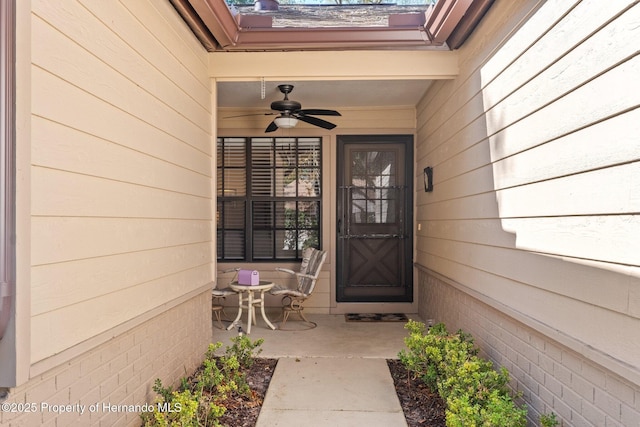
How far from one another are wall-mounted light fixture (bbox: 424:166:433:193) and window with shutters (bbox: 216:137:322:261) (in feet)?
4.86

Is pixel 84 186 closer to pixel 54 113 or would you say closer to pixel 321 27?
pixel 54 113

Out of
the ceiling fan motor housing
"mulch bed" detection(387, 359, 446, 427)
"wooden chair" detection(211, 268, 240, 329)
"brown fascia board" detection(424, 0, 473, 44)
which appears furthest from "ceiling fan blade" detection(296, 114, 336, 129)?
"mulch bed" detection(387, 359, 446, 427)

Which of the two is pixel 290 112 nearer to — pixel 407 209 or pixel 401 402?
pixel 407 209

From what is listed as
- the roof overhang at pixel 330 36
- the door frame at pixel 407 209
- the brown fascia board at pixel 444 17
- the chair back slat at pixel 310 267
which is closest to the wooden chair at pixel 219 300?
the chair back slat at pixel 310 267

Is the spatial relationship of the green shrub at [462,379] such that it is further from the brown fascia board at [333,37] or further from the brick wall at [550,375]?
the brown fascia board at [333,37]

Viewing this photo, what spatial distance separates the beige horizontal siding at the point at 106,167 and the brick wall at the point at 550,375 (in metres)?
2.18

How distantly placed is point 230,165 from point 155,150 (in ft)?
10.9

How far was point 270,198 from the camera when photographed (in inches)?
238

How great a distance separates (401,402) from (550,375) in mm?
1128

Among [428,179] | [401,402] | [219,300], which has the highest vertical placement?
[428,179]

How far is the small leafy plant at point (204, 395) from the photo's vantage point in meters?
2.35

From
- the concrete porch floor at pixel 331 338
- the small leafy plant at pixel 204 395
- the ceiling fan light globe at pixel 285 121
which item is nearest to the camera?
the small leafy plant at pixel 204 395

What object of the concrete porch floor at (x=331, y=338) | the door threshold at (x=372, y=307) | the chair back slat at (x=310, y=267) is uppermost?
the chair back slat at (x=310, y=267)

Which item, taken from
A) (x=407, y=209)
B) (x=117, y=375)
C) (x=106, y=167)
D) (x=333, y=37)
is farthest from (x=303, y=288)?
(x=106, y=167)
